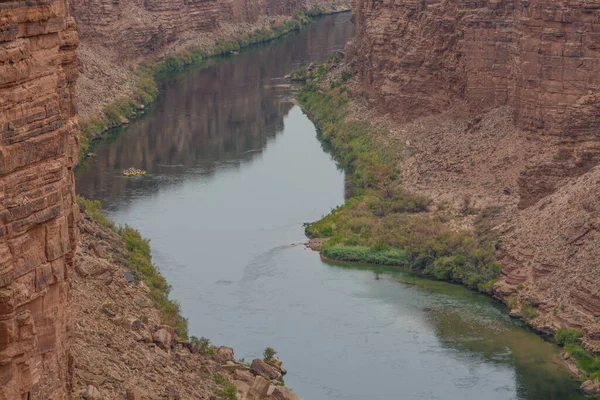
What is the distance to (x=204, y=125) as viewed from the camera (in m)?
82.4

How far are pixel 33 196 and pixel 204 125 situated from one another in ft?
203

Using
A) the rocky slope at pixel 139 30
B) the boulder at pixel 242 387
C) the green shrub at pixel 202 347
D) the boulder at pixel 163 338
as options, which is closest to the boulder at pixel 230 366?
the green shrub at pixel 202 347

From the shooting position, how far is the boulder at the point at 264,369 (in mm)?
39844

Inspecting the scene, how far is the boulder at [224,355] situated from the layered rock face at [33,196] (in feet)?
53.4

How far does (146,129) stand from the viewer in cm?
8188

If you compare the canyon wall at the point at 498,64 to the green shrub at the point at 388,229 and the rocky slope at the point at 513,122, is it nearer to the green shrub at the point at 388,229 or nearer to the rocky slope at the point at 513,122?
the rocky slope at the point at 513,122

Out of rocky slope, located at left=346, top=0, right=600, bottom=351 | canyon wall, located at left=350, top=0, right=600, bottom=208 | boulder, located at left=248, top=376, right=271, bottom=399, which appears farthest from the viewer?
canyon wall, located at left=350, top=0, right=600, bottom=208

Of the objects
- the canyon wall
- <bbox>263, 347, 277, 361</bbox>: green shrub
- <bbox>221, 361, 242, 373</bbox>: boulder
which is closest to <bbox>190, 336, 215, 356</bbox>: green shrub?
<bbox>221, 361, 242, 373</bbox>: boulder

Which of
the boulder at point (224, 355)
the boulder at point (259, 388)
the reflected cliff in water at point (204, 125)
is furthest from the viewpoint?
the reflected cliff in water at point (204, 125)

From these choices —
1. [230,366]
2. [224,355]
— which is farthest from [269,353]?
[230,366]

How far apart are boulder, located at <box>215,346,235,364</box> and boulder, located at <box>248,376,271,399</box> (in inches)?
70.6

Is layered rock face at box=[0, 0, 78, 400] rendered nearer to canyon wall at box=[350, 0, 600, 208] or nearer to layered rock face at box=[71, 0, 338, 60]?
canyon wall at box=[350, 0, 600, 208]

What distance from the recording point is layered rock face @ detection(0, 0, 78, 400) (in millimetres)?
20062

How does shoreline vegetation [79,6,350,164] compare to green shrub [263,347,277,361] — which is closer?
green shrub [263,347,277,361]
